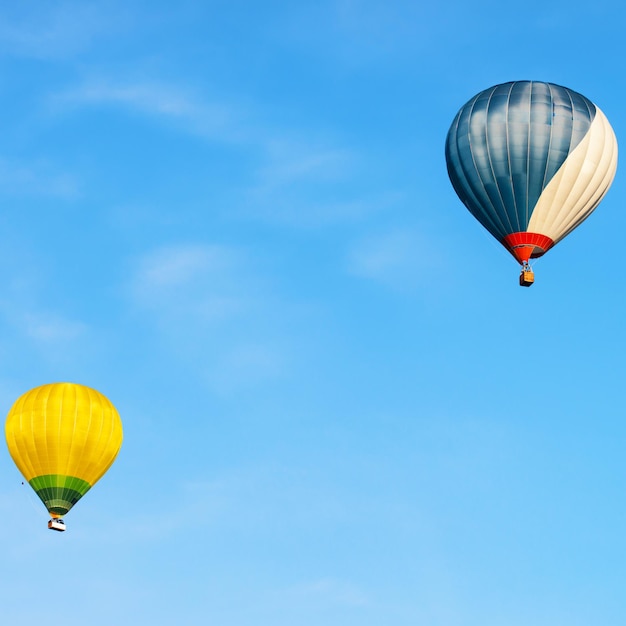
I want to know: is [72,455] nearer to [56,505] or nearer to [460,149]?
[56,505]

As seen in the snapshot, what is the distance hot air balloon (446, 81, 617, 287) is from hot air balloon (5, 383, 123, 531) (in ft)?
62.2

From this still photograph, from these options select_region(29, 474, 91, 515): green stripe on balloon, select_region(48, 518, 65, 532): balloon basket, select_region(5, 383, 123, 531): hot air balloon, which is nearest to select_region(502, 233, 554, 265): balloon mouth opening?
select_region(5, 383, 123, 531): hot air balloon

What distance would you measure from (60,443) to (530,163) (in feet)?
75.4

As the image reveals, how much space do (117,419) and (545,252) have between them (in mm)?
20572

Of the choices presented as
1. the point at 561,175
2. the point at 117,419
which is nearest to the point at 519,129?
the point at 561,175

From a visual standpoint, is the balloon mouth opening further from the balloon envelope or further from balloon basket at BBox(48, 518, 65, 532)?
balloon basket at BBox(48, 518, 65, 532)

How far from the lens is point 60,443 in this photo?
248 feet

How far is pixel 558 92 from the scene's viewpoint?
234 feet

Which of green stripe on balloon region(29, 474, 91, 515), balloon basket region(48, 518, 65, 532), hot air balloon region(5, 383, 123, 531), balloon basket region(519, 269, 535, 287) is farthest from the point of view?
green stripe on balloon region(29, 474, 91, 515)

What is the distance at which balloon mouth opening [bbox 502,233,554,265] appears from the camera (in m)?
69.8

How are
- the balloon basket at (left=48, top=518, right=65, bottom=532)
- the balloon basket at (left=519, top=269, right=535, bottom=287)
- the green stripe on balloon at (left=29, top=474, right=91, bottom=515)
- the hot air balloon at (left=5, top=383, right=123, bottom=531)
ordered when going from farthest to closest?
the green stripe on balloon at (left=29, top=474, right=91, bottom=515) < the hot air balloon at (left=5, top=383, right=123, bottom=531) < the balloon basket at (left=48, top=518, right=65, bottom=532) < the balloon basket at (left=519, top=269, right=535, bottom=287)

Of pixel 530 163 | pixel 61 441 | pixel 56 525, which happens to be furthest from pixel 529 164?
pixel 56 525

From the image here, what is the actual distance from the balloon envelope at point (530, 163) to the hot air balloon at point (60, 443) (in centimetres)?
1889

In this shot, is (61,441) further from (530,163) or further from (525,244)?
(530,163)
